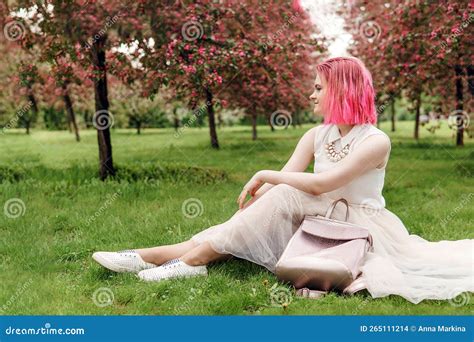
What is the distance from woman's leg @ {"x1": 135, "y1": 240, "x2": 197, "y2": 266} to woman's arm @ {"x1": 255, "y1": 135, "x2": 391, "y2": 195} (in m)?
0.92

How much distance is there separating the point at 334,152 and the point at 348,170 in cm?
28

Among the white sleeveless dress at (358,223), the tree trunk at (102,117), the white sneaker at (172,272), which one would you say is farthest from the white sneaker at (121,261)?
the tree trunk at (102,117)

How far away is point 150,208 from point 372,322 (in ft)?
12.1

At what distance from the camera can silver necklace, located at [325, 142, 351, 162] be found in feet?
13.0

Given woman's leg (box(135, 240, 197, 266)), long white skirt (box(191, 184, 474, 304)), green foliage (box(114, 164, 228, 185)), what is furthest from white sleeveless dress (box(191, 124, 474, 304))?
green foliage (box(114, 164, 228, 185))

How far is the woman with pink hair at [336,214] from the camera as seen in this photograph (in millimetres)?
3795

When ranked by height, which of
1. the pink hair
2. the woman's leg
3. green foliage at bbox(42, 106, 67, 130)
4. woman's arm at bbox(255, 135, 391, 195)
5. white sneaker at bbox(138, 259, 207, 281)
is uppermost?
the pink hair

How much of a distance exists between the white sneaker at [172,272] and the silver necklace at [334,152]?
1163 millimetres

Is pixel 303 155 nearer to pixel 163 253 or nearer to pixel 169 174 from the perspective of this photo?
pixel 163 253

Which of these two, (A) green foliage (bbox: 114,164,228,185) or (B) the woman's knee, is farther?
(A) green foliage (bbox: 114,164,228,185)

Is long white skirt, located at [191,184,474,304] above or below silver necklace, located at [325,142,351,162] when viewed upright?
below

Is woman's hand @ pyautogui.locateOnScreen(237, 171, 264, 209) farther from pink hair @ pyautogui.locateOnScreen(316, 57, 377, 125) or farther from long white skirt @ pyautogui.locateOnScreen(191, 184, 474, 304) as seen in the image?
pink hair @ pyautogui.locateOnScreen(316, 57, 377, 125)

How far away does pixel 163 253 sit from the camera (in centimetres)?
414

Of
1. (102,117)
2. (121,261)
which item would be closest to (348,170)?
(121,261)
